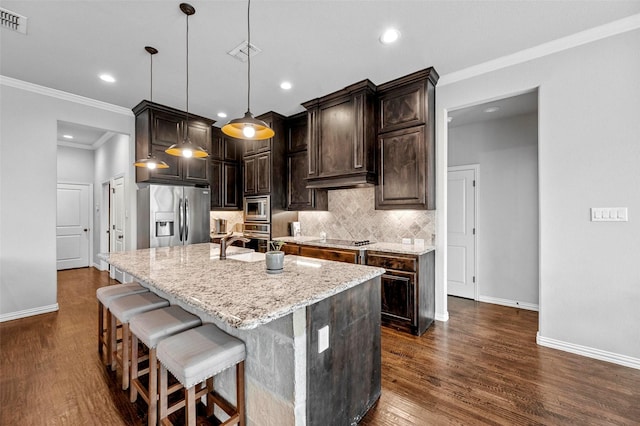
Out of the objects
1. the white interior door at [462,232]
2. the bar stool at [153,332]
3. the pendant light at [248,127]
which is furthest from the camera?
the white interior door at [462,232]

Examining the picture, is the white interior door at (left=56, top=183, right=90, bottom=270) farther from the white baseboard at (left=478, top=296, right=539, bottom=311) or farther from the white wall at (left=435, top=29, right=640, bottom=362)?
the white wall at (left=435, top=29, right=640, bottom=362)

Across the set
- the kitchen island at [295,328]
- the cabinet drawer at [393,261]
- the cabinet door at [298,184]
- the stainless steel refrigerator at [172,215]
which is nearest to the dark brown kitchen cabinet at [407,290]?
the cabinet drawer at [393,261]

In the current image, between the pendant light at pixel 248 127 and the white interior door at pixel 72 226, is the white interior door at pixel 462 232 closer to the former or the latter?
the pendant light at pixel 248 127

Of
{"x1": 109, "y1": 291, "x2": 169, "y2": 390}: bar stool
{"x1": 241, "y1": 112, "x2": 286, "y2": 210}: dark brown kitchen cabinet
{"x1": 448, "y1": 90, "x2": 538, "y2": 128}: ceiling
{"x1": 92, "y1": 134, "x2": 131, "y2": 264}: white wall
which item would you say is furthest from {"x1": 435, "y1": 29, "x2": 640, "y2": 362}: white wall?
{"x1": 92, "y1": 134, "x2": 131, "y2": 264}: white wall

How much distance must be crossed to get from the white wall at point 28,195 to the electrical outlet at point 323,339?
169 inches

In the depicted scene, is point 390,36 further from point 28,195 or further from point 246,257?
point 28,195

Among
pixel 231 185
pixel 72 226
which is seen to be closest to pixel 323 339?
pixel 231 185

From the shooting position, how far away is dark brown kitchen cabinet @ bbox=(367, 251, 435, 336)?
9.93 ft

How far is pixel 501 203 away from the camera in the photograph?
4117 mm

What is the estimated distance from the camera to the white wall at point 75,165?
6438 mm

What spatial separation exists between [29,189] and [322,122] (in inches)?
155

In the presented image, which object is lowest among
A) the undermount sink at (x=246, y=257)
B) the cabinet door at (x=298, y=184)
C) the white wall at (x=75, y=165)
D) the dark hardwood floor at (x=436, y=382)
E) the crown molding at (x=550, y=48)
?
the dark hardwood floor at (x=436, y=382)

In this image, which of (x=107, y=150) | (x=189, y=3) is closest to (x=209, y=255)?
(x=189, y=3)

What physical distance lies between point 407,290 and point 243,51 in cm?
305
